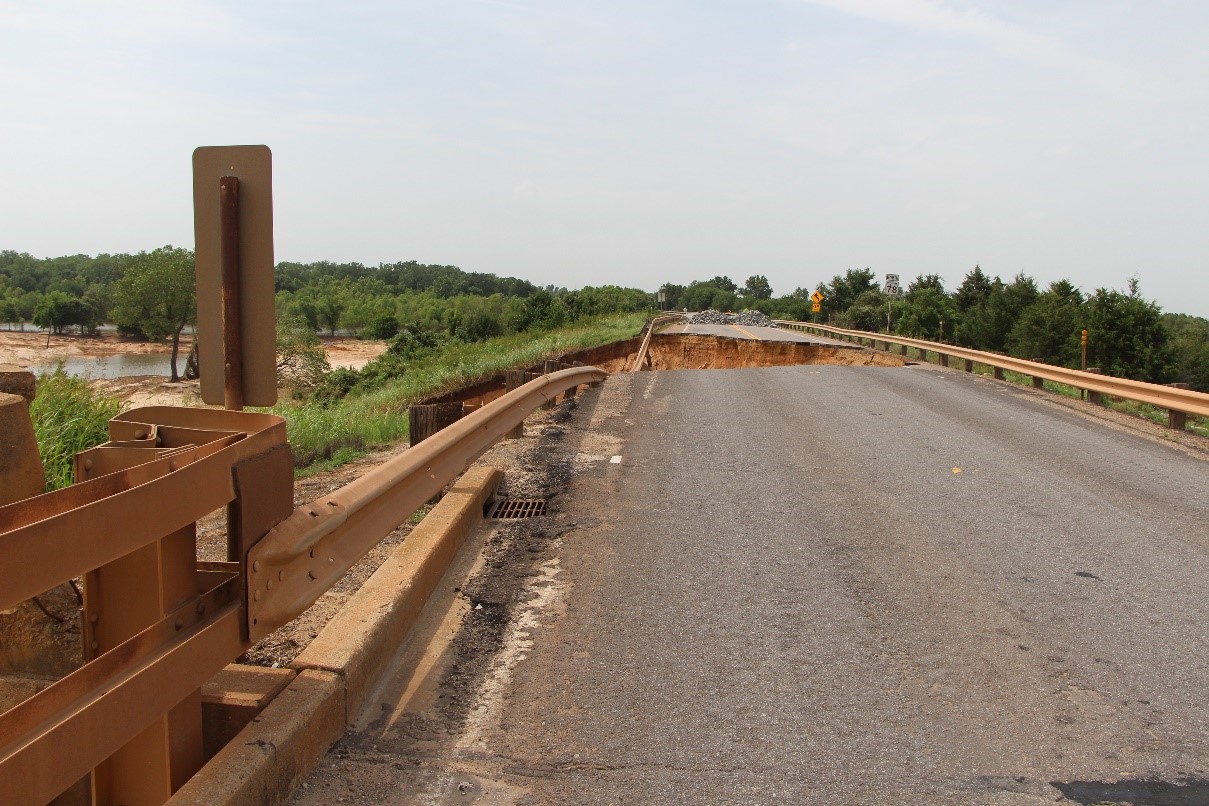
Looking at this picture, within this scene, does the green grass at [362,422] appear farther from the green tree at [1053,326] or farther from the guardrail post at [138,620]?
the green tree at [1053,326]

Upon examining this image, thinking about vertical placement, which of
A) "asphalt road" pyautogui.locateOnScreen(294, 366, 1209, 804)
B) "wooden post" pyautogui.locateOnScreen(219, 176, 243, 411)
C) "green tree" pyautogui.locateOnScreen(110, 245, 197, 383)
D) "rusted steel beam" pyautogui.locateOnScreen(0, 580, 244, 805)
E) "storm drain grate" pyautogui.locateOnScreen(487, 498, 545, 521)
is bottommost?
"asphalt road" pyautogui.locateOnScreen(294, 366, 1209, 804)

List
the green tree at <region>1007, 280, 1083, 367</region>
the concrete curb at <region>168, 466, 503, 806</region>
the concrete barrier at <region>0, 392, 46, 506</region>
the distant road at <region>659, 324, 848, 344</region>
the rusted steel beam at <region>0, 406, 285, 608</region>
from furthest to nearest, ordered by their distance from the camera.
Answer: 1. the green tree at <region>1007, 280, 1083, 367</region>
2. the distant road at <region>659, 324, 848, 344</region>
3. the concrete barrier at <region>0, 392, 46, 506</region>
4. the concrete curb at <region>168, 466, 503, 806</region>
5. the rusted steel beam at <region>0, 406, 285, 608</region>

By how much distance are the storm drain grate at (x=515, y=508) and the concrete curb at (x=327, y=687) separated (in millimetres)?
1150

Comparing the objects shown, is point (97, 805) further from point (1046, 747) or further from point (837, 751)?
point (1046, 747)

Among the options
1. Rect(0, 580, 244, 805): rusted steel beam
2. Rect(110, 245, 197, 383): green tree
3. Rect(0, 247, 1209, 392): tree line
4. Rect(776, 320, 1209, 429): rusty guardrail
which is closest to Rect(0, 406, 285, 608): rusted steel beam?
Rect(0, 580, 244, 805): rusted steel beam

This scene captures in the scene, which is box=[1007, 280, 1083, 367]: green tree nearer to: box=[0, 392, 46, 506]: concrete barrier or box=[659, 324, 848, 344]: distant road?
box=[659, 324, 848, 344]: distant road

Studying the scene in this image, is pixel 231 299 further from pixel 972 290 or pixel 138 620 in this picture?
pixel 972 290

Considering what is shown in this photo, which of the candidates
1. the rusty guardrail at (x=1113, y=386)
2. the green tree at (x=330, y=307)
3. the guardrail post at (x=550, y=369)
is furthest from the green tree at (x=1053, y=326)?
the green tree at (x=330, y=307)

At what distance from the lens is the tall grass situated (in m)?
7.21

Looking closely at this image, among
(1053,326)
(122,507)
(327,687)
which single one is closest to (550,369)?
(327,687)

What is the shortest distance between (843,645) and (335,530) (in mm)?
2277

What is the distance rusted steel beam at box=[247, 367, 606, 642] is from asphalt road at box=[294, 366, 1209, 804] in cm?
59

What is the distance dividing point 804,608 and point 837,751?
1376 mm

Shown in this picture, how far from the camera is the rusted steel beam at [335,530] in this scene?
300cm
